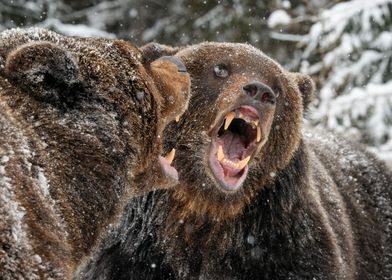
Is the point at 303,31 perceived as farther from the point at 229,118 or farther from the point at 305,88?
the point at 229,118

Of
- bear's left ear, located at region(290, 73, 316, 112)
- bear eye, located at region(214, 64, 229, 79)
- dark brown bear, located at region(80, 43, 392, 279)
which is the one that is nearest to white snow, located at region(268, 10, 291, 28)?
bear's left ear, located at region(290, 73, 316, 112)

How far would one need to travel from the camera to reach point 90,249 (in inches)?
129

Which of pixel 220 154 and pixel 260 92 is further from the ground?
pixel 260 92

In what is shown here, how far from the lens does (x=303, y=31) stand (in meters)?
13.4

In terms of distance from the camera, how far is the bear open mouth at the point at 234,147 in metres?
4.68

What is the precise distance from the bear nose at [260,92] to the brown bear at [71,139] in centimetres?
93

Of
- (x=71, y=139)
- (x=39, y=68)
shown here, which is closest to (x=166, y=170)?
(x=71, y=139)

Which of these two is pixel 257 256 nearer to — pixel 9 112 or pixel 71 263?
pixel 71 263

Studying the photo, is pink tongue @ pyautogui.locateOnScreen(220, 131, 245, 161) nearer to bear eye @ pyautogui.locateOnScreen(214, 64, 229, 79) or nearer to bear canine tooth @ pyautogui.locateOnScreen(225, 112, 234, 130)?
bear canine tooth @ pyautogui.locateOnScreen(225, 112, 234, 130)

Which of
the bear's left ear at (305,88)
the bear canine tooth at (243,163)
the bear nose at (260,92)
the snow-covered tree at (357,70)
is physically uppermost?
the snow-covered tree at (357,70)

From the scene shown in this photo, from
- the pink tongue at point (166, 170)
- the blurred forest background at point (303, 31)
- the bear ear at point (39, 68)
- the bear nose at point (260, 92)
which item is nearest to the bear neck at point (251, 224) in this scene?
the bear nose at point (260, 92)

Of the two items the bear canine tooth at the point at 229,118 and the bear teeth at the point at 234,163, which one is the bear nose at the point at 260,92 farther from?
the bear teeth at the point at 234,163

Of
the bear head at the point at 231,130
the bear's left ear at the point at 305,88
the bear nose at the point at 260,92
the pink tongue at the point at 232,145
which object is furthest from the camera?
the bear's left ear at the point at 305,88

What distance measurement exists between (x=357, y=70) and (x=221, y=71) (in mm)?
6469
